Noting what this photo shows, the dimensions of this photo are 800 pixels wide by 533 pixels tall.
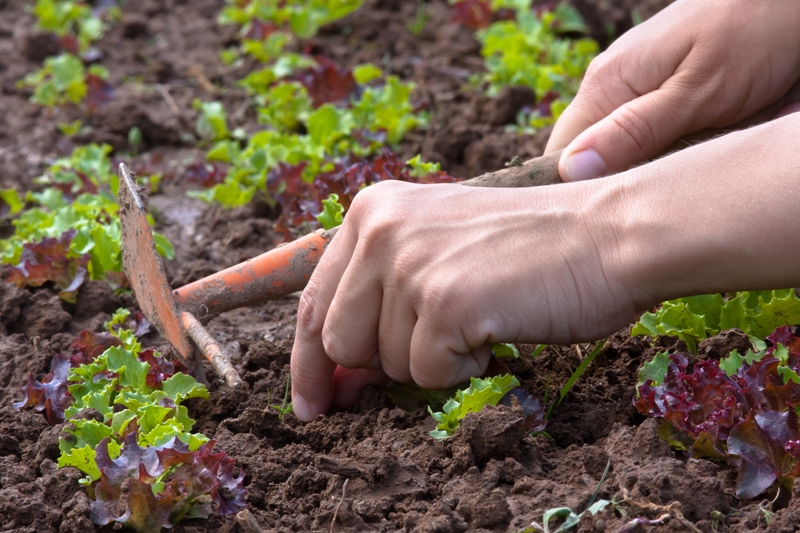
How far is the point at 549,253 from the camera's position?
6.79ft

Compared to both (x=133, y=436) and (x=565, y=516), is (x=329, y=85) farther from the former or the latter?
(x=565, y=516)

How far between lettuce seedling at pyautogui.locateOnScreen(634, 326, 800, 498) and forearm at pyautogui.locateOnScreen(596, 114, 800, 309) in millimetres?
279

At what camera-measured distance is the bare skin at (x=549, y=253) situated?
1.97m

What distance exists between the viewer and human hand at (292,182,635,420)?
81.4 inches

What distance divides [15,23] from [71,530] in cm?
567

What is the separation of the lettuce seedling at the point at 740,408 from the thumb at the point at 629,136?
30.6 inches

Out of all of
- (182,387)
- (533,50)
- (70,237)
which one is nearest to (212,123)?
(70,237)


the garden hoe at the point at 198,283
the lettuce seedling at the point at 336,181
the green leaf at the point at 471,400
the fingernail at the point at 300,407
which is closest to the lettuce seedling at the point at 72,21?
the lettuce seedling at the point at 336,181

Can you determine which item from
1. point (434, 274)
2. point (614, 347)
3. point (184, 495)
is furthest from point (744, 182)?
point (184, 495)

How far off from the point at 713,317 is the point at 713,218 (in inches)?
31.9

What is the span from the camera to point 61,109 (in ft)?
Answer: 17.7

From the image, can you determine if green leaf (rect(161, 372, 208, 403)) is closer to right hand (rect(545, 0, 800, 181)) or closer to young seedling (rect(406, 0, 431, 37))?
right hand (rect(545, 0, 800, 181))

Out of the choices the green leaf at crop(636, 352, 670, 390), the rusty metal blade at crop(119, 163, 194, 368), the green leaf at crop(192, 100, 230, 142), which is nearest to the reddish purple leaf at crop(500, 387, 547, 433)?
the green leaf at crop(636, 352, 670, 390)

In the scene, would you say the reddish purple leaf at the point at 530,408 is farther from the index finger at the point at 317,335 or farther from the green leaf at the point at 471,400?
the index finger at the point at 317,335
